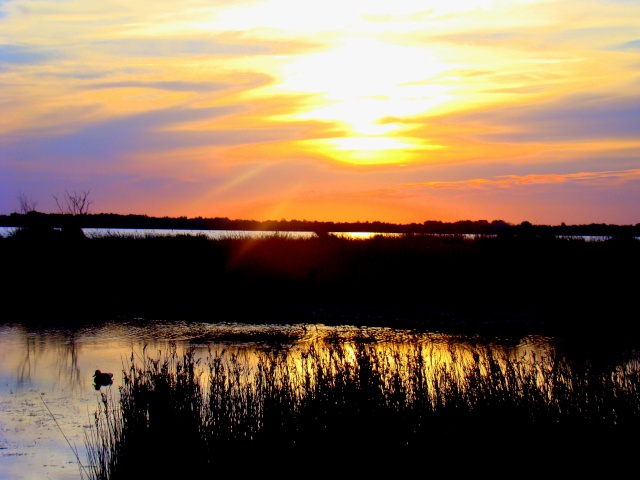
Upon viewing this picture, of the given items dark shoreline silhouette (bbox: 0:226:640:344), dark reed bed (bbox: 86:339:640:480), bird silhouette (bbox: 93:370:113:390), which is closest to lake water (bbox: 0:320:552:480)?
bird silhouette (bbox: 93:370:113:390)

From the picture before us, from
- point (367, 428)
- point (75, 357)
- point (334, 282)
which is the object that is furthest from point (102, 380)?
point (334, 282)

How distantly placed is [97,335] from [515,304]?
12.2 m

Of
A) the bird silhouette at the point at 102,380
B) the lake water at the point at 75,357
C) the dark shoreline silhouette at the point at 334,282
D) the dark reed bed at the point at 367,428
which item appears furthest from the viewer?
the dark shoreline silhouette at the point at 334,282

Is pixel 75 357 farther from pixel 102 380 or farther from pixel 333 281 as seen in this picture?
pixel 333 281

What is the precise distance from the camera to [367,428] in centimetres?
725

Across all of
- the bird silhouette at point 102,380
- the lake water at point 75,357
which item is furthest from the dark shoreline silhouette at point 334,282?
the bird silhouette at point 102,380

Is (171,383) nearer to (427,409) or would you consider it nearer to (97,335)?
(427,409)

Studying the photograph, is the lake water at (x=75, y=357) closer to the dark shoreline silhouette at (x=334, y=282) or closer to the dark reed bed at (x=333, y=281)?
the dark shoreline silhouette at (x=334, y=282)

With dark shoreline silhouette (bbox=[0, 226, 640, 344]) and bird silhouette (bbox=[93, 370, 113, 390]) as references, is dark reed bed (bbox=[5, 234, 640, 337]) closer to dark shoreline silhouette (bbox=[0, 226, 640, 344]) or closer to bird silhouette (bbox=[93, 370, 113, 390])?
dark shoreline silhouette (bbox=[0, 226, 640, 344])

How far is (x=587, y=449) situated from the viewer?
276 inches

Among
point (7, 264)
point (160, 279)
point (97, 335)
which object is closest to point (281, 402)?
point (97, 335)

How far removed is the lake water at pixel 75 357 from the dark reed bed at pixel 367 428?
0.84 metres

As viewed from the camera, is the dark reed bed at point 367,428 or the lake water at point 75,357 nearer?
the dark reed bed at point 367,428

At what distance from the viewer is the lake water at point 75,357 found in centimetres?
836
